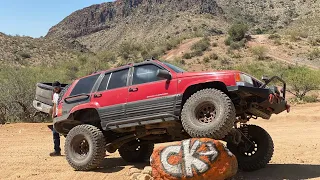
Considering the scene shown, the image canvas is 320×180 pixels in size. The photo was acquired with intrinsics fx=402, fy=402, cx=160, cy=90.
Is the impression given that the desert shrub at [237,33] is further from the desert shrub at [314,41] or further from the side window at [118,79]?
the side window at [118,79]

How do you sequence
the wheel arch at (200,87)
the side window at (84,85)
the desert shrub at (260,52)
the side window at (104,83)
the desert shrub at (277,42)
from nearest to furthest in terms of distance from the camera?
the wheel arch at (200,87) < the side window at (104,83) < the side window at (84,85) < the desert shrub at (260,52) < the desert shrub at (277,42)

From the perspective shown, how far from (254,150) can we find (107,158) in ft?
13.8

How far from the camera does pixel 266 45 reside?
46.9 metres

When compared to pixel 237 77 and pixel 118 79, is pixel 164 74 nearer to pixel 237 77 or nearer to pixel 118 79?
pixel 237 77

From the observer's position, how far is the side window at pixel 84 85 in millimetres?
8813

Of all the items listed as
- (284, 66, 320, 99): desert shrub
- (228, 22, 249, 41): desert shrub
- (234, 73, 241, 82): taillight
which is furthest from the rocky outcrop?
(234, 73, 241, 82): taillight

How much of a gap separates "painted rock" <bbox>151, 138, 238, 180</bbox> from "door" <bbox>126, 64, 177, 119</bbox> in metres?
0.90

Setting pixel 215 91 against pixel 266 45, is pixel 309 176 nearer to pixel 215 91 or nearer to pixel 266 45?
pixel 215 91

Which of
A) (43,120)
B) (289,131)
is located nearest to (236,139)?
(289,131)

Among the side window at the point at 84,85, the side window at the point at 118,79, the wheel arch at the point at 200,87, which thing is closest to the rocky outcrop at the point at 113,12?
the side window at the point at 84,85

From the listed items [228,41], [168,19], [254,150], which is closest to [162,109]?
[254,150]

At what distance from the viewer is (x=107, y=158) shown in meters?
10.8

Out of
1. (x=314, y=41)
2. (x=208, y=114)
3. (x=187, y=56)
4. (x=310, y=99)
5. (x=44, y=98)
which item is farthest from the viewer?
(x=314, y=41)

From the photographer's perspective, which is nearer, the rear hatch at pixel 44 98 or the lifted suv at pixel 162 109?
the lifted suv at pixel 162 109
